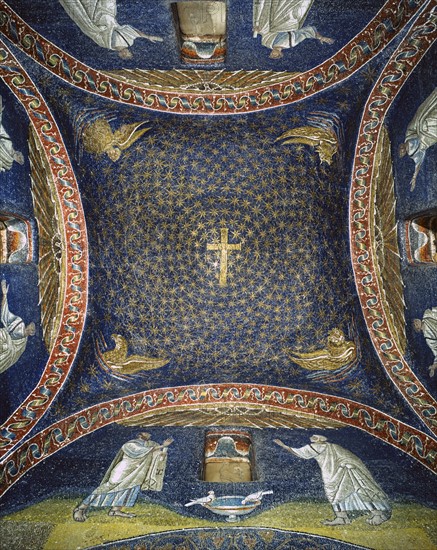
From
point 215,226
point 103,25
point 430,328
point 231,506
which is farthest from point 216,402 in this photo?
point 103,25

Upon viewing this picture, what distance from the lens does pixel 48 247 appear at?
8.07m

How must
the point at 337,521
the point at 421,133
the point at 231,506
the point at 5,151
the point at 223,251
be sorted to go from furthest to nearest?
the point at 223,251 → the point at 5,151 → the point at 421,133 → the point at 231,506 → the point at 337,521

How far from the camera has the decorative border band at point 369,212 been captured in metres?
6.66

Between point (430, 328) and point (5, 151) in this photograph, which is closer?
point (5, 151)

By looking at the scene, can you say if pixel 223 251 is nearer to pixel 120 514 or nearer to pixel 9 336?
pixel 9 336

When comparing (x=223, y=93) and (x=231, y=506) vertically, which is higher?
(x=223, y=93)

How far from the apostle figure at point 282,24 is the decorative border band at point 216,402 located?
18.5ft

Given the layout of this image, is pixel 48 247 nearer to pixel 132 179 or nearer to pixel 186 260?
pixel 132 179

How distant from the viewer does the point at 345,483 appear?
6.59 meters

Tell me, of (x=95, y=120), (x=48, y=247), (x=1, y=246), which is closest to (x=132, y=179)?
(x=95, y=120)

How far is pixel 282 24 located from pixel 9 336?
19.3 feet

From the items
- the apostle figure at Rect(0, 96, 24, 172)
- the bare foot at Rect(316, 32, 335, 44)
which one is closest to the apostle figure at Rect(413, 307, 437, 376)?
the bare foot at Rect(316, 32, 335, 44)

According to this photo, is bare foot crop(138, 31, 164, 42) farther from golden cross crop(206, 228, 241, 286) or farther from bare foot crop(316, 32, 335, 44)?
golden cross crop(206, 228, 241, 286)

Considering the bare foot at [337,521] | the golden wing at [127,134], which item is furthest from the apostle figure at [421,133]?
the bare foot at [337,521]
